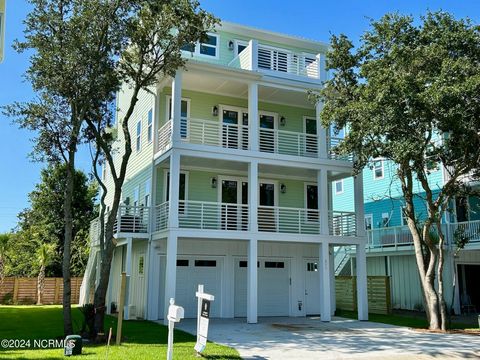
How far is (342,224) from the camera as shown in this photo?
21.4 metres

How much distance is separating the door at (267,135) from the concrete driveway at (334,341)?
743 centimetres

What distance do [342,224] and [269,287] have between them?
4.31 meters

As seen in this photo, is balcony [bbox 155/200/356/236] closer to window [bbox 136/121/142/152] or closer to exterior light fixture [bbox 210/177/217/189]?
exterior light fixture [bbox 210/177/217/189]

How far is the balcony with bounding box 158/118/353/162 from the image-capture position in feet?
64.7

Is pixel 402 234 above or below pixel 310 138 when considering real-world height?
below

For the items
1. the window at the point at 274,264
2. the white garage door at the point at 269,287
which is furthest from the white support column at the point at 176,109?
the window at the point at 274,264

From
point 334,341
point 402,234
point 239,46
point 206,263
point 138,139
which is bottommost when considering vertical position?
point 334,341

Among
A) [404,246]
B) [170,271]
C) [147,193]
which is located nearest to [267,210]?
[147,193]

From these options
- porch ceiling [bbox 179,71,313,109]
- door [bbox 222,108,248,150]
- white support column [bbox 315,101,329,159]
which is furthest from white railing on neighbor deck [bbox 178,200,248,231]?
porch ceiling [bbox 179,71,313,109]

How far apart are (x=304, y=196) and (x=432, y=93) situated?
30.1ft

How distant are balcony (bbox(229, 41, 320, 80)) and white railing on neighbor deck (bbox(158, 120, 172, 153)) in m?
4.20

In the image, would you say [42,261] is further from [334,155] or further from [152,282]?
[334,155]

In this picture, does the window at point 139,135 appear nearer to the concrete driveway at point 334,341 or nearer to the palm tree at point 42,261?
the concrete driveway at point 334,341

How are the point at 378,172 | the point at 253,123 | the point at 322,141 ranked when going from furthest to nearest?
the point at 378,172 < the point at 322,141 < the point at 253,123
